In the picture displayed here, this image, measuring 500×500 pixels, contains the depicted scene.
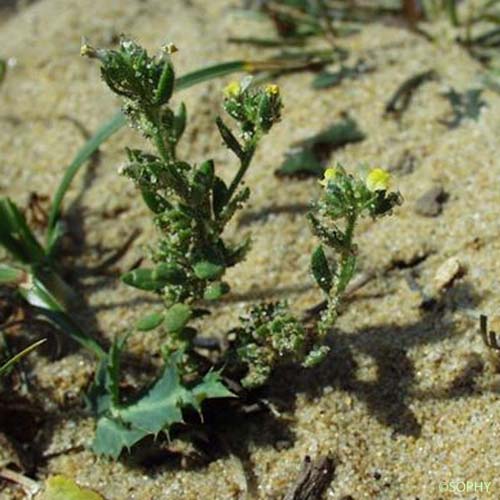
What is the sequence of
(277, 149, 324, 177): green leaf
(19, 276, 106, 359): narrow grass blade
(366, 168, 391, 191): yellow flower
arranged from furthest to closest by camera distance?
(277, 149, 324, 177): green leaf
(19, 276, 106, 359): narrow grass blade
(366, 168, 391, 191): yellow flower

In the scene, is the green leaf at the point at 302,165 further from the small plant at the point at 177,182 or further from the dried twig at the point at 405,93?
the small plant at the point at 177,182

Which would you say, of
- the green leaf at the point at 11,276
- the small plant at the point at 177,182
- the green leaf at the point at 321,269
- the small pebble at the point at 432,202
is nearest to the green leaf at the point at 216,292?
the small plant at the point at 177,182

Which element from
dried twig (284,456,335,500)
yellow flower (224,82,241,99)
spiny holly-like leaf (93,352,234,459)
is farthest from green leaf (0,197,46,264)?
dried twig (284,456,335,500)

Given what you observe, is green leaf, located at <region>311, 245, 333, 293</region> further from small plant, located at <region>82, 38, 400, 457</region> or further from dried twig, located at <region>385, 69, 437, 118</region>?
dried twig, located at <region>385, 69, 437, 118</region>

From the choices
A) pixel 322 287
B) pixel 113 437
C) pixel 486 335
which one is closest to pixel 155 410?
pixel 113 437

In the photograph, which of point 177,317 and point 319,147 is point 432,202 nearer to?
point 319,147

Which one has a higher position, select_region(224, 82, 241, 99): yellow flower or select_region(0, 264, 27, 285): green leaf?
select_region(224, 82, 241, 99): yellow flower

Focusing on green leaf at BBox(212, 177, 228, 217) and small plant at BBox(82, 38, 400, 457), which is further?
green leaf at BBox(212, 177, 228, 217)

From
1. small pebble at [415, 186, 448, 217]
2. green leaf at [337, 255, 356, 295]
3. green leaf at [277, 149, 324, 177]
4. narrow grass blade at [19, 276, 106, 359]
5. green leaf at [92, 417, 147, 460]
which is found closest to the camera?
green leaf at [337, 255, 356, 295]
